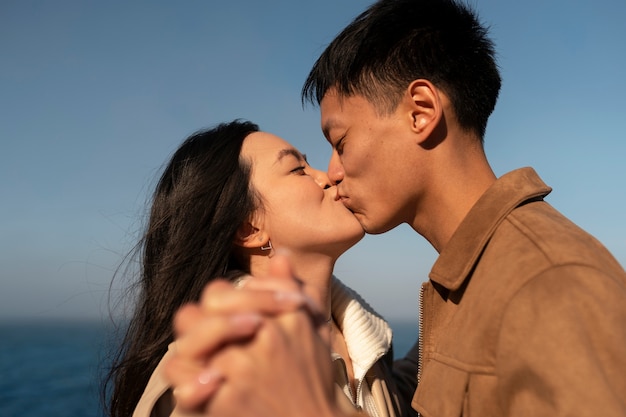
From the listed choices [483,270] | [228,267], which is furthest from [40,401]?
[483,270]

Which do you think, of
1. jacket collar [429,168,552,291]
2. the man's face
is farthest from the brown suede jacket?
the man's face

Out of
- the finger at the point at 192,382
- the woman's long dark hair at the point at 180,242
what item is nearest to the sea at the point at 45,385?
the woman's long dark hair at the point at 180,242

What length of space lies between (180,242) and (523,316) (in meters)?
1.92

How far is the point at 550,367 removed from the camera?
1.62m

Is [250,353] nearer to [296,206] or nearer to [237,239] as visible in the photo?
[296,206]

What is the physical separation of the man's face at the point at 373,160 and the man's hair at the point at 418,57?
0.22 ft

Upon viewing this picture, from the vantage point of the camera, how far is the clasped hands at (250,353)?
96 centimetres

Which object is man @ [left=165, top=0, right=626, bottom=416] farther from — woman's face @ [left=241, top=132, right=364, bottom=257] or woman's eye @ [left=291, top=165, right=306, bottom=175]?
woman's eye @ [left=291, top=165, right=306, bottom=175]

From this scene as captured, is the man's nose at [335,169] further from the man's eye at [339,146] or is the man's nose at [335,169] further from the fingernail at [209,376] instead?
the fingernail at [209,376]

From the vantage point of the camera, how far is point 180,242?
317 centimetres

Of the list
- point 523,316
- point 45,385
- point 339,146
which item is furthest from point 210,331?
point 45,385

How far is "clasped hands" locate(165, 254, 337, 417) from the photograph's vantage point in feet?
3.13

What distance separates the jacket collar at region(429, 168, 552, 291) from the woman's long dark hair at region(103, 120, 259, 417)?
4.25ft

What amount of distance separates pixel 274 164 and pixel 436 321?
133cm
